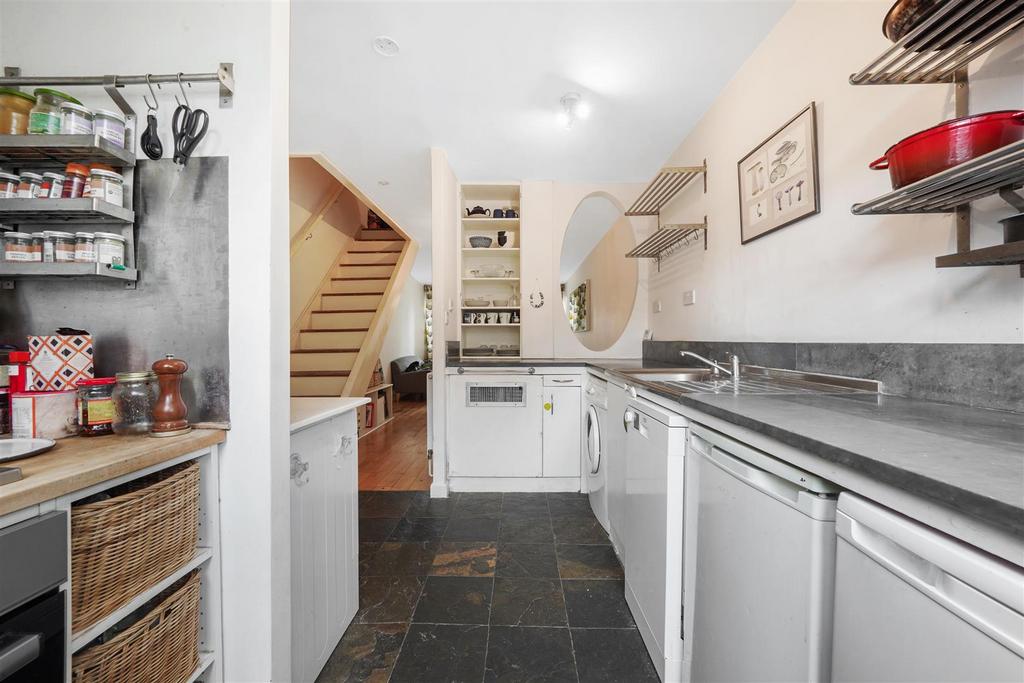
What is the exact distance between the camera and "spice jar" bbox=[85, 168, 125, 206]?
35.7 inches

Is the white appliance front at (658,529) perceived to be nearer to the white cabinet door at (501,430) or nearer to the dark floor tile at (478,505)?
the dark floor tile at (478,505)

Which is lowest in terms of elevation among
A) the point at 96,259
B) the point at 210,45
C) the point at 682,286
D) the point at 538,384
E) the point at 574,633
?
the point at 574,633

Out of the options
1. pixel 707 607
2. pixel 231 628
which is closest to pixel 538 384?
pixel 707 607

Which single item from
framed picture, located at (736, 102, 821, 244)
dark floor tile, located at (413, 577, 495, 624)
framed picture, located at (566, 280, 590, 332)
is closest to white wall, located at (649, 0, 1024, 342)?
framed picture, located at (736, 102, 821, 244)

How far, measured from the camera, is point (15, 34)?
1.00m

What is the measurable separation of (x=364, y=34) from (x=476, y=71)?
0.55 m

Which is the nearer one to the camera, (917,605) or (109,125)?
(917,605)

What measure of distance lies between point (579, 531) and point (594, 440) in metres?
0.54

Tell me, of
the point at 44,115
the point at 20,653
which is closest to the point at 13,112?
the point at 44,115

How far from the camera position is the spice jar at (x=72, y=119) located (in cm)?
89

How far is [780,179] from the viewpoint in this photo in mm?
1633

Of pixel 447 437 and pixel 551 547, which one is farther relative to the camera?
pixel 447 437

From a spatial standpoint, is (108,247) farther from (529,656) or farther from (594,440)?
(594,440)

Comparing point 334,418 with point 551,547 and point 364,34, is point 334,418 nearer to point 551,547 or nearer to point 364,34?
point 551,547
